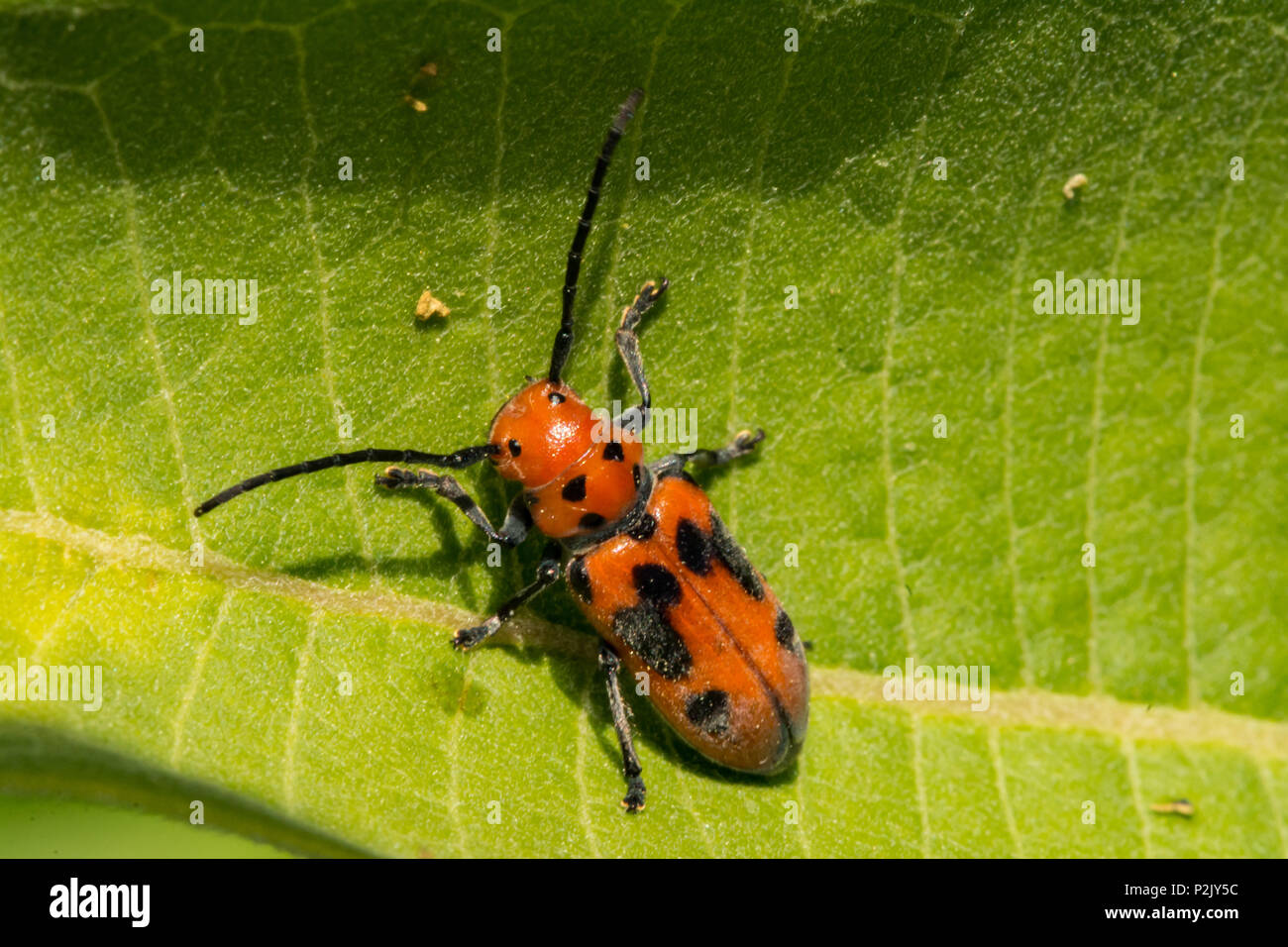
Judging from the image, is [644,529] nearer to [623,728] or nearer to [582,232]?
[623,728]

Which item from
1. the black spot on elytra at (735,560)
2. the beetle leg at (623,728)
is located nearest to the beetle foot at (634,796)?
the beetle leg at (623,728)

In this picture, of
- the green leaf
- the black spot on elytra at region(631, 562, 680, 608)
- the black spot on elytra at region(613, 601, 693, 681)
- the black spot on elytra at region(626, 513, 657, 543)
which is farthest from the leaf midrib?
the black spot on elytra at region(626, 513, 657, 543)

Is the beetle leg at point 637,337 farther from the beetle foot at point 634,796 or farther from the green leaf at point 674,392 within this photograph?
the beetle foot at point 634,796

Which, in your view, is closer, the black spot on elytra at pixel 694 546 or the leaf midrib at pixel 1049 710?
the leaf midrib at pixel 1049 710

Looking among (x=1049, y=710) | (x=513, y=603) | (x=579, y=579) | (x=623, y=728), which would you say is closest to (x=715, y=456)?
(x=579, y=579)

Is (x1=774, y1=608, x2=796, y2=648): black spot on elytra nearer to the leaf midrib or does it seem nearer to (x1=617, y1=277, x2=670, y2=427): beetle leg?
the leaf midrib

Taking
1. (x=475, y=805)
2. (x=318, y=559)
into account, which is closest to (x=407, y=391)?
(x=318, y=559)

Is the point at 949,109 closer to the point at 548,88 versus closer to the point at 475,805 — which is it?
the point at 548,88
